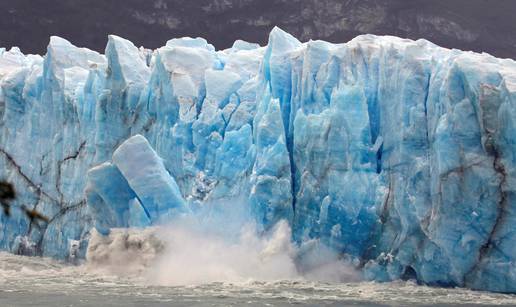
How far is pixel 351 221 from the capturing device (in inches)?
453

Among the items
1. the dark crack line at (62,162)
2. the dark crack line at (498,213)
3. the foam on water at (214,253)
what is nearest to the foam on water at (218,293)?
the foam on water at (214,253)

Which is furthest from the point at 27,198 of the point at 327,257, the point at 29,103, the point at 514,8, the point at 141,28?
the point at 514,8

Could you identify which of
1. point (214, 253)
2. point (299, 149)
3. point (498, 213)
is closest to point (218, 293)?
point (214, 253)

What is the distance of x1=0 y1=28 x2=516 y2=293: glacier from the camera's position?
10547 mm

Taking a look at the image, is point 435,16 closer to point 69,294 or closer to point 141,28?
→ point 141,28

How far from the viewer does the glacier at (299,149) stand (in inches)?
415

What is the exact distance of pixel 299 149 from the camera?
12.1 meters

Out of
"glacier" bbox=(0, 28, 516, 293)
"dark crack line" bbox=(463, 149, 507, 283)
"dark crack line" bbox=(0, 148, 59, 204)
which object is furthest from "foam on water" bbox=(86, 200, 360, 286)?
"dark crack line" bbox=(0, 148, 59, 204)

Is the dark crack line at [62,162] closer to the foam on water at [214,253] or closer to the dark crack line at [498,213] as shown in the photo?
the foam on water at [214,253]

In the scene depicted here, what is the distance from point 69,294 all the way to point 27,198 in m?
5.26

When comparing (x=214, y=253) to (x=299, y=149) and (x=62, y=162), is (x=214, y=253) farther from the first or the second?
(x=62, y=162)

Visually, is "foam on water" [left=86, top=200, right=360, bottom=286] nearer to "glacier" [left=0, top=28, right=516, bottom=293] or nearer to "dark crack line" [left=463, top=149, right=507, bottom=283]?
"glacier" [left=0, top=28, right=516, bottom=293]

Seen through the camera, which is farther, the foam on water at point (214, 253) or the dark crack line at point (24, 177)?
the dark crack line at point (24, 177)

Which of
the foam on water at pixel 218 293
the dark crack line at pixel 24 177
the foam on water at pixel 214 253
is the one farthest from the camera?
the dark crack line at pixel 24 177
